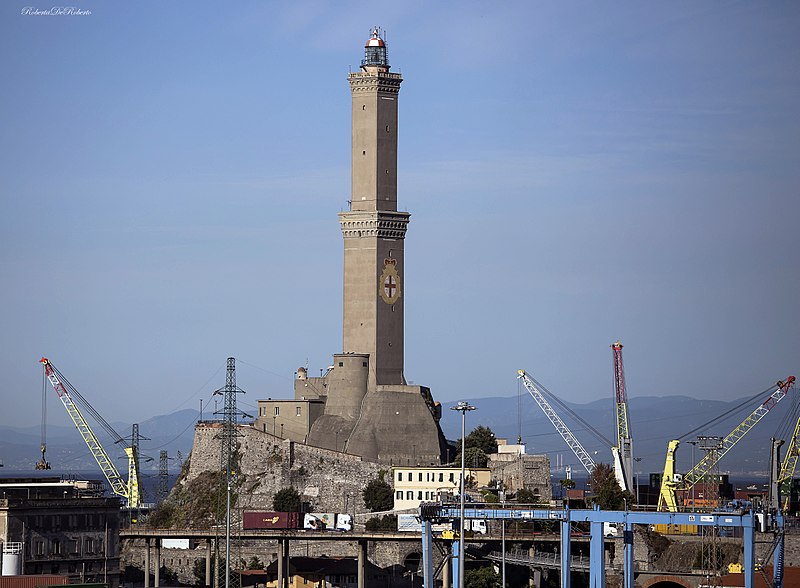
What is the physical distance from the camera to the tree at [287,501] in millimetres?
196625

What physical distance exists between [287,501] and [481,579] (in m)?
37.9

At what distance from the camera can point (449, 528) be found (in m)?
167

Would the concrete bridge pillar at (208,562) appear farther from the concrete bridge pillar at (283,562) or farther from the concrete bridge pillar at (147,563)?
the concrete bridge pillar at (283,562)

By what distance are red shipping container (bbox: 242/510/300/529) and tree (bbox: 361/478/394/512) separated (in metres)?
11.2

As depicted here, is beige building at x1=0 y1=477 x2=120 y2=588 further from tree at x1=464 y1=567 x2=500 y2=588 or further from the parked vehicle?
tree at x1=464 y1=567 x2=500 y2=588

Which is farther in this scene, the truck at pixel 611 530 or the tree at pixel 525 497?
the tree at pixel 525 497

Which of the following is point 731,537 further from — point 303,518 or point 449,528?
point 303,518

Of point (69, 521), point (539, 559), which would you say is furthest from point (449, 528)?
point (69, 521)

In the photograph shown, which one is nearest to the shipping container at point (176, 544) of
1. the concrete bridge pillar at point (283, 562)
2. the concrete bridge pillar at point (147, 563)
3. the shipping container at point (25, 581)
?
the concrete bridge pillar at point (147, 563)

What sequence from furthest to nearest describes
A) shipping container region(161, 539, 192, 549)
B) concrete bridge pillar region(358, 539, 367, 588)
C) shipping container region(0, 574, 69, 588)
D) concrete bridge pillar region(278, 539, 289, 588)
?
1. shipping container region(161, 539, 192, 549)
2. concrete bridge pillar region(358, 539, 367, 588)
3. concrete bridge pillar region(278, 539, 289, 588)
4. shipping container region(0, 574, 69, 588)

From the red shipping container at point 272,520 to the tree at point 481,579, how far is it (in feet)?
83.2

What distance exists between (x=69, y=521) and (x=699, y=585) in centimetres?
5602

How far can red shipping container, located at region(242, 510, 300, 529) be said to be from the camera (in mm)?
185875

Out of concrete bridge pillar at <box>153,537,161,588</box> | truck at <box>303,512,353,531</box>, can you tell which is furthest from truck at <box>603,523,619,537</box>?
concrete bridge pillar at <box>153,537,161,588</box>
